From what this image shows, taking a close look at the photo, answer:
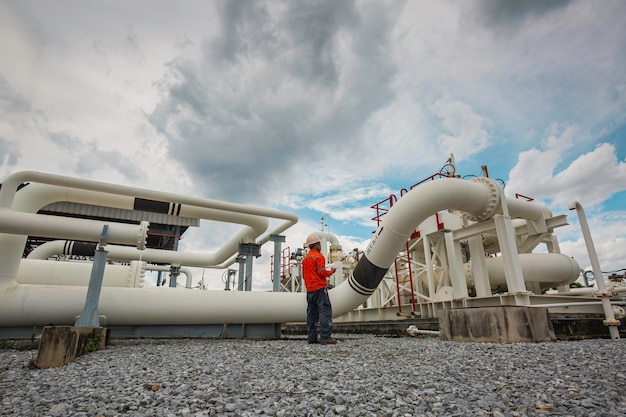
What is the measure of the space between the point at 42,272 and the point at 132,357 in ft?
13.1

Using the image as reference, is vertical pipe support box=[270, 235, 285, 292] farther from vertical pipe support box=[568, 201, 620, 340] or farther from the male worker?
vertical pipe support box=[568, 201, 620, 340]

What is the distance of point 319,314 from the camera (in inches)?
203

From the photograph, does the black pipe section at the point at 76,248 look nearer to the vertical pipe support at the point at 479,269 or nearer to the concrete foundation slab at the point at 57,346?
the concrete foundation slab at the point at 57,346

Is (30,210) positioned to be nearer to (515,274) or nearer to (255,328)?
(255,328)

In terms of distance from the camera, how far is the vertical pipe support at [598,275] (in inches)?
211

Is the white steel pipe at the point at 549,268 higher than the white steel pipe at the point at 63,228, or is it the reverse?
the white steel pipe at the point at 63,228

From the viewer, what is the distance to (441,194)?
595cm

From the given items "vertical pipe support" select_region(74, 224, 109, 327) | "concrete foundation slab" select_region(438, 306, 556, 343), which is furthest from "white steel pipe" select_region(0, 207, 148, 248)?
"concrete foundation slab" select_region(438, 306, 556, 343)

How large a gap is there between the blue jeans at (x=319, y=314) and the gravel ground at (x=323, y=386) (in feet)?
5.41

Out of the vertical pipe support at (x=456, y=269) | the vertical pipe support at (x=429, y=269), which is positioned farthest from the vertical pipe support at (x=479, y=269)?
the vertical pipe support at (x=429, y=269)

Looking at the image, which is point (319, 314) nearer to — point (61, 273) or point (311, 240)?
point (311, 240)

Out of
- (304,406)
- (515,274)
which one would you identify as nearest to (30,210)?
(304,406)

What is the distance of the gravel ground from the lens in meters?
1.82

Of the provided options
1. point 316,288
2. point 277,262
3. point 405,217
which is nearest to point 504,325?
point 405,217
